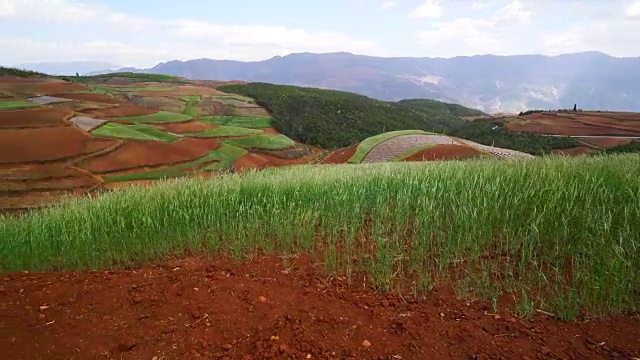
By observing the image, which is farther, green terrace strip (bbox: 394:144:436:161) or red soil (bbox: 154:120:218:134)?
red soil (bbox: 154:120:218:134)

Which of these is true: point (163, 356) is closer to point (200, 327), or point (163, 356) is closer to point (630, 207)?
point (200, 327)

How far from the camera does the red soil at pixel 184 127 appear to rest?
48.9 meters

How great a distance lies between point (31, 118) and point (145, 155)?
12.1m

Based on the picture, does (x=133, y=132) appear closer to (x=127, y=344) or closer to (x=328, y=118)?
(x=127, y=344)

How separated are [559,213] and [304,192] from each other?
3423 millimetres

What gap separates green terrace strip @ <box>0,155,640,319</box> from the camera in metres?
3.58

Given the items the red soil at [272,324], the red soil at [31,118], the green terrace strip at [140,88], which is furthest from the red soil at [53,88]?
the red soil at [272,324]

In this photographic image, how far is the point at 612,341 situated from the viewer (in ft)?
9.67

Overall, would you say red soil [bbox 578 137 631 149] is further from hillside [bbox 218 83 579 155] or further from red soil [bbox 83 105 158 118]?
red soil [bbox 83 105 158 118]

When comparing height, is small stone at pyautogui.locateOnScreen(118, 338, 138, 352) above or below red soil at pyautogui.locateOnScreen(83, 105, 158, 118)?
below

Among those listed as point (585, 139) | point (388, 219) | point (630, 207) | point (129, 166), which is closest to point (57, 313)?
point (388, 219)

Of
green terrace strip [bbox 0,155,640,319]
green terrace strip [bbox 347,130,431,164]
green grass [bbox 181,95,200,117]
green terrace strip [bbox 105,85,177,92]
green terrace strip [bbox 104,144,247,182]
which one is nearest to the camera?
green terrace strip [bbox 0,155,640,319]

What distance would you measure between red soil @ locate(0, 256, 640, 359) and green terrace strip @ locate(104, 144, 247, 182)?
95.1ft

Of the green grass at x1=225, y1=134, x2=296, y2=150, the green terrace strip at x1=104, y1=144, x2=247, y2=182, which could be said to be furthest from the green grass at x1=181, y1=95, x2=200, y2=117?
the green terrace strip at x1=104, y1=144, x2=247, y2=182
